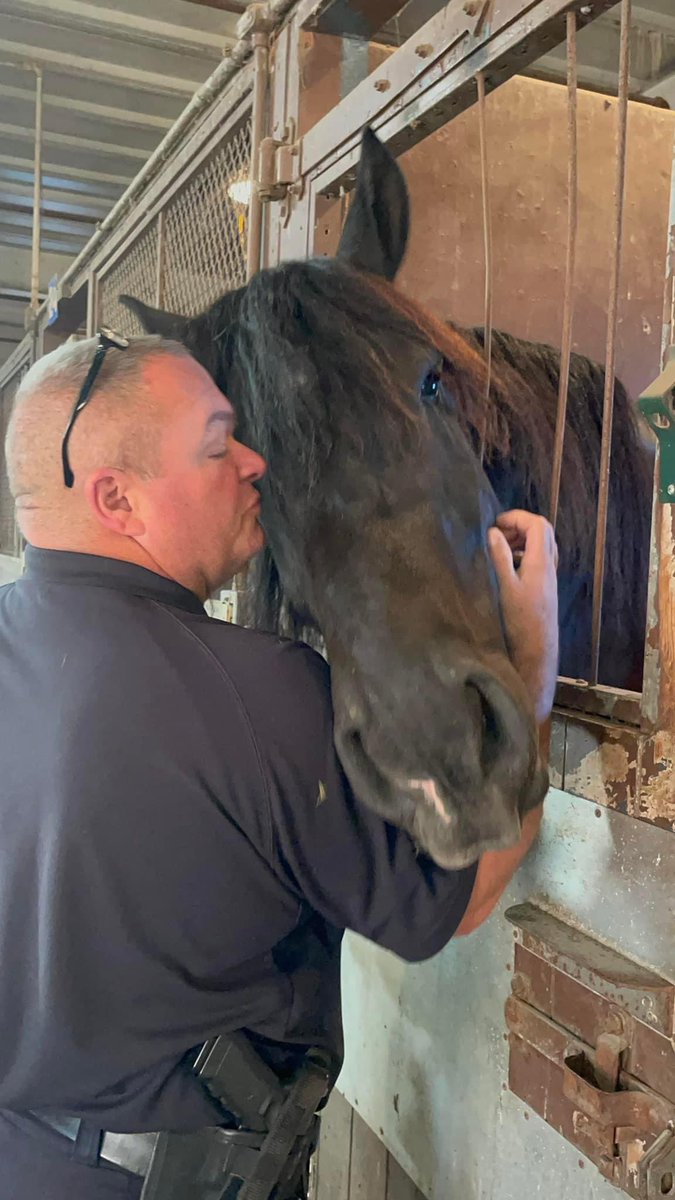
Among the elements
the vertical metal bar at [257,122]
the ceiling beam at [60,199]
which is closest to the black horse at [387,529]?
the vertical metal bar at [257,122]

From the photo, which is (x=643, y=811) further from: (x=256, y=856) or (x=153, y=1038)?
(x=153, y=1038)

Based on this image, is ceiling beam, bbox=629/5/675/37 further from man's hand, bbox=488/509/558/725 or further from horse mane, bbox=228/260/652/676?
man's hand, bbox=488/509/558/725

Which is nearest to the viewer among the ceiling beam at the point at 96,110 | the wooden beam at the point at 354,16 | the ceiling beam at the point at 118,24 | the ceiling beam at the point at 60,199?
the wooden beam at the point at 354,16

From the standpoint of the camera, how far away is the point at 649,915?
76cm

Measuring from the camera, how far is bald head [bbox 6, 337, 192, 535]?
0.87 m

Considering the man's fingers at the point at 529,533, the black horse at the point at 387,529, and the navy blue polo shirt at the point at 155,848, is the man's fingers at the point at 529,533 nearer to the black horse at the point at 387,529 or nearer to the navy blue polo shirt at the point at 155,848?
the black horse at the point at 387,529

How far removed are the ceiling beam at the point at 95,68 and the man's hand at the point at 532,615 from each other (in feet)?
9.43

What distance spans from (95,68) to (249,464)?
2.72 metres

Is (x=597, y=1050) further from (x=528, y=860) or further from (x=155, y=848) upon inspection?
(x=155, y=848)

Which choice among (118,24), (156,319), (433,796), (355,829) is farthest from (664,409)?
(118,24)

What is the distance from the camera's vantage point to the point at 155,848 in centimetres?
78

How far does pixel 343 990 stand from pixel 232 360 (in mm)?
1062

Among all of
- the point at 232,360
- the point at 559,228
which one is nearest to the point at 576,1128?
the point at 232,360

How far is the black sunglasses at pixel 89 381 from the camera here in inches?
34.4
